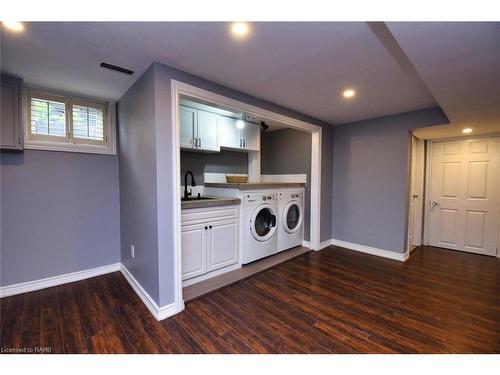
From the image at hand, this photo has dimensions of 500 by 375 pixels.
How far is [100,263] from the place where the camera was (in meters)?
2.77

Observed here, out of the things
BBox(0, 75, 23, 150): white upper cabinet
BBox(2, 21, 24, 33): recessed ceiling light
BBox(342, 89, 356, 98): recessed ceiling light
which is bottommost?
BBox(0, 75, 23, 150): white upper cabinet

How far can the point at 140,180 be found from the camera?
7.07 feet

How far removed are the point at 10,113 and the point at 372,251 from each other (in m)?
4.86

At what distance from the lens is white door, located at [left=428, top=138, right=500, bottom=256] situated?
333 centimetres

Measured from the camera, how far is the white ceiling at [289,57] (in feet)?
4.41

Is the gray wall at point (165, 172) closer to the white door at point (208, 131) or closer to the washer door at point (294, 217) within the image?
the white door at point (208, 131)

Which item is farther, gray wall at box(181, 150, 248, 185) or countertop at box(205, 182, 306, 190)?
gray wall at box(181, 150, 248, 185)

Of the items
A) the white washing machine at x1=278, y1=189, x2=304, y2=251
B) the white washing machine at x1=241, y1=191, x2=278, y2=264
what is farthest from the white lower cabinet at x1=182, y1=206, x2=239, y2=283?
the white washing machine at x1=278, y1=189, x2=304, y2=251

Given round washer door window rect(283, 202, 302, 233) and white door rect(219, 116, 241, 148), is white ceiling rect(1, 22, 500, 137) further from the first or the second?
round washer door window rect(283, 202, 302, 233)

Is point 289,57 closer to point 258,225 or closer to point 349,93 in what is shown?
point 349,93

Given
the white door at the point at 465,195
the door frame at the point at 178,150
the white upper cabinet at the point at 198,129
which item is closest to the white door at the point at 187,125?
the white upper cabinet at the point at 198,129

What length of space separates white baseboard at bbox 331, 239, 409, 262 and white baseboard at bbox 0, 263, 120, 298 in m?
3.54
